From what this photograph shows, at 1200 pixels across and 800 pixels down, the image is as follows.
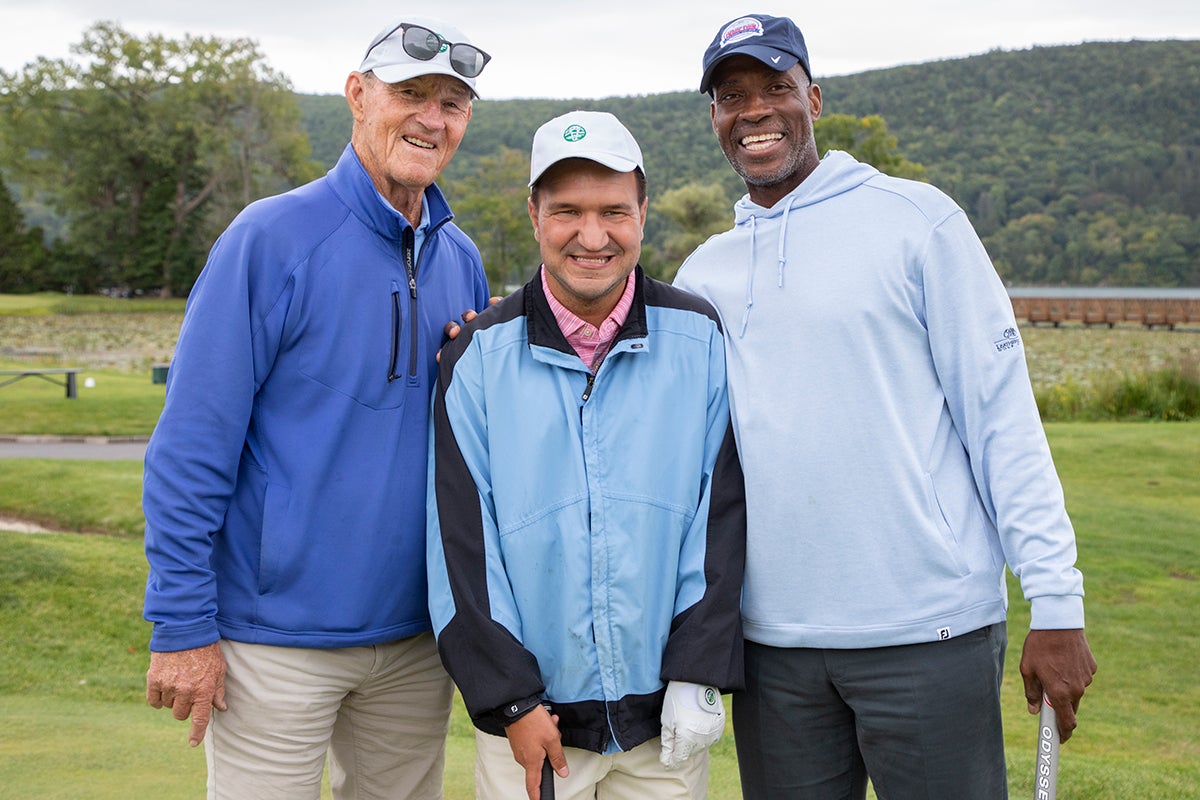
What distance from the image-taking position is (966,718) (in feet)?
9.00

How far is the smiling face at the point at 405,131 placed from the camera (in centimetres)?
307

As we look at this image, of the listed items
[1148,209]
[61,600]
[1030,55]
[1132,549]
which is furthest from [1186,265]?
[61,600]

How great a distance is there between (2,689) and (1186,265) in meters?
91.3

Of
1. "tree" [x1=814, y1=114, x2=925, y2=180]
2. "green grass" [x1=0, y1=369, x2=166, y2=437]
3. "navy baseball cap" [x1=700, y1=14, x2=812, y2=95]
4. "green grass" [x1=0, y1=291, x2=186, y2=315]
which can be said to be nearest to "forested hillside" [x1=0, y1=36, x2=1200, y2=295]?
"tree" [x1=814, y1=114, x2=925, y2=180]

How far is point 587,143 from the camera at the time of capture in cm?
268

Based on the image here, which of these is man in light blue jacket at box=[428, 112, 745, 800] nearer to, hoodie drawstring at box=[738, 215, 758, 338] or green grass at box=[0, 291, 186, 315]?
hoodie drawstring at box=[738, 215, 758, 338]

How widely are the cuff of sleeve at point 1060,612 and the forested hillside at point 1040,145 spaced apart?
6418cm

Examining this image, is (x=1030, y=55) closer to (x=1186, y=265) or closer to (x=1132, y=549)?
(x=1186, y=265)

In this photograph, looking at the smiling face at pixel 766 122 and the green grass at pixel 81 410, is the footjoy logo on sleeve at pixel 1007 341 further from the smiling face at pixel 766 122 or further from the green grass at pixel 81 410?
the green grass at pixel 81 410

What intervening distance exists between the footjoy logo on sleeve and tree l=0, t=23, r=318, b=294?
59605mm

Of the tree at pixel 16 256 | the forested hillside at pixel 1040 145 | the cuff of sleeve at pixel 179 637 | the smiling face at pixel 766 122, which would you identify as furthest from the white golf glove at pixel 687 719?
the tree at pixel 16 256

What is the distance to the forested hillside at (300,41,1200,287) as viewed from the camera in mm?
81062

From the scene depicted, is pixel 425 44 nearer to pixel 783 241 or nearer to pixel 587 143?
pixel 587 143

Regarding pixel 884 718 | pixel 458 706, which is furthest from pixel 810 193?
pixel 458 706
